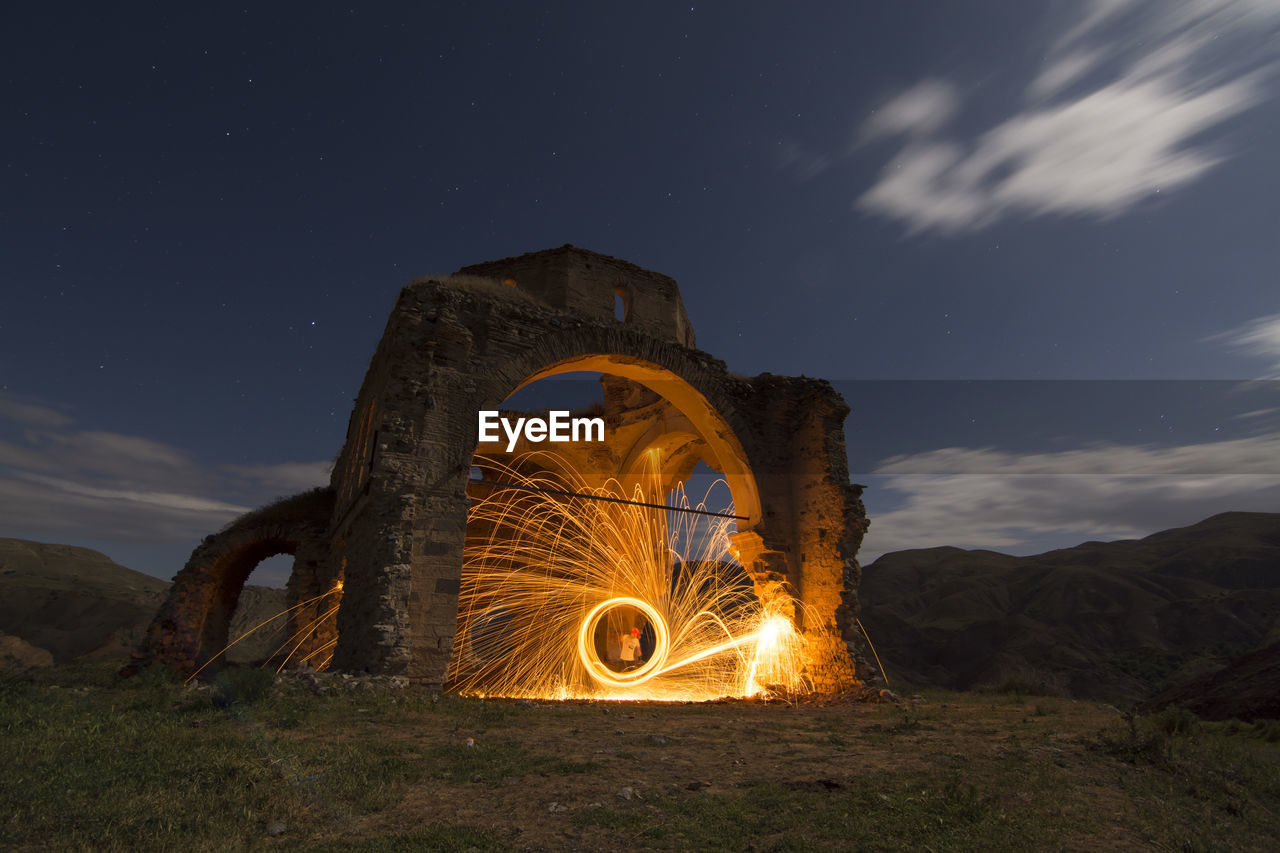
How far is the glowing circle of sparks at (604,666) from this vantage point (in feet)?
38.4

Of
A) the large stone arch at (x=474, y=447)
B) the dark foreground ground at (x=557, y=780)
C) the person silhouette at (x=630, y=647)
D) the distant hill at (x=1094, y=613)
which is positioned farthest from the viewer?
the distant hill at (x=1094, y=613)

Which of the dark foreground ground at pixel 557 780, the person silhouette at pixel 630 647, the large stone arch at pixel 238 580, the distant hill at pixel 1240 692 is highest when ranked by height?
the large stone arch at pixel 238 580

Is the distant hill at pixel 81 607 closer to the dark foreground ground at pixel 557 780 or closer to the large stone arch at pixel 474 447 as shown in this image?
the large stone arch at pixel 474 447

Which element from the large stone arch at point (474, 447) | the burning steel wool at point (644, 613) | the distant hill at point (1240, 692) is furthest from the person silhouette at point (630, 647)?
the distant hill at point (1240, 692)

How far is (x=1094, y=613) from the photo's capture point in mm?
35219

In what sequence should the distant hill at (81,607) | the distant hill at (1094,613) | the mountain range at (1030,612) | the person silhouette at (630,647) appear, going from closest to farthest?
the person silhouette at (630,647), the distant hill at (81,607), the mountain range at (1030,612), the distant hill at (1094,613)

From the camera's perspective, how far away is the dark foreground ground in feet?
10.6

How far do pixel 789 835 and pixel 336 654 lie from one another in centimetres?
755

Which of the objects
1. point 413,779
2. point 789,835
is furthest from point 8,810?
point 789,835

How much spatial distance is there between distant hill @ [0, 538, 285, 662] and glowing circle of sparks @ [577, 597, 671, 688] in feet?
39.2

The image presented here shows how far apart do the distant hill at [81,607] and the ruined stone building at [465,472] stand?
6.73 meters

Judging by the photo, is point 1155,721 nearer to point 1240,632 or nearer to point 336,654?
point 336,654

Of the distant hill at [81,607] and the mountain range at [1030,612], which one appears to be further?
the mountain range at [1030,612]

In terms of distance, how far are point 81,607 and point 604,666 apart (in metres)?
32.4
